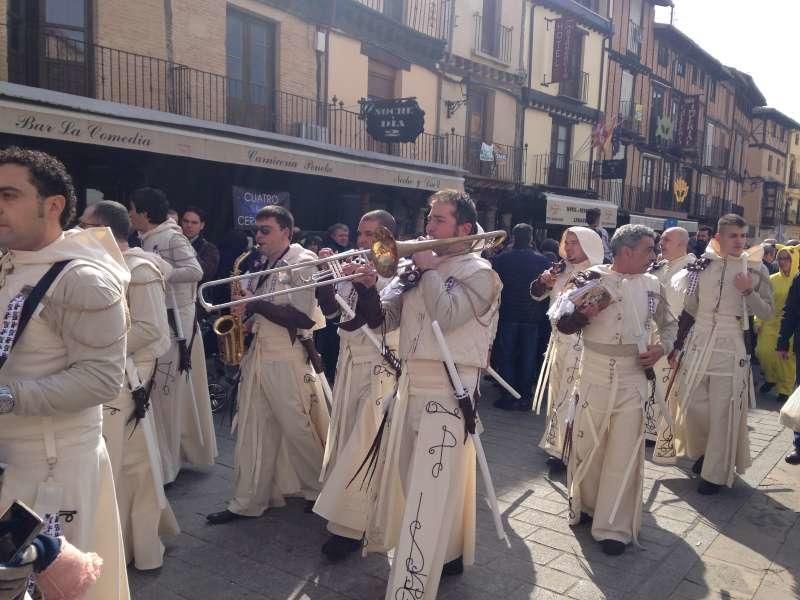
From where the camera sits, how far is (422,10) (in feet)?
55.6

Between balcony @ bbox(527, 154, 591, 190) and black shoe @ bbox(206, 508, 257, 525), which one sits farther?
balcony @ bbox(527, 154, 591, 190)

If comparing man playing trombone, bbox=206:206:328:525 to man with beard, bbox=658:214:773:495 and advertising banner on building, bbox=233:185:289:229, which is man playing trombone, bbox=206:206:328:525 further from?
advertising banner on building, bbox=233:185:289:229

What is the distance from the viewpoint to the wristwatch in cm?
205

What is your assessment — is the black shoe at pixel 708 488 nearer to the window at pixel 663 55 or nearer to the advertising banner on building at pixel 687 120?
the window at pixel 663 55

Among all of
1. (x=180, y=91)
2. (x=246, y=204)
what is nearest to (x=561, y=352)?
(x=246, y=204)

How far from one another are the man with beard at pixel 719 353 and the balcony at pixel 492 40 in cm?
1473

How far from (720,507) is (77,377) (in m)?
4.47

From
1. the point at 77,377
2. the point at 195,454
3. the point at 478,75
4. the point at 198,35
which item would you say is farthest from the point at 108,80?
the point at 478,75

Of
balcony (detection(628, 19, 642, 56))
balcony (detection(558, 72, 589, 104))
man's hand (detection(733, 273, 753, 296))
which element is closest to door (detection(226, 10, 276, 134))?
man's hand (detection(733, 273, 753, 296))

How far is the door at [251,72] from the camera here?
1252 centimetres

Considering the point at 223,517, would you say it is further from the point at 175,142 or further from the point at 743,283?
the point at 175,142

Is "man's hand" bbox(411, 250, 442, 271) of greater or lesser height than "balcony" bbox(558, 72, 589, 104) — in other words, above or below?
below

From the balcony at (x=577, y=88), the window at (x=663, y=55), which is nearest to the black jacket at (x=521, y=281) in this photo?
the balcony at (x=577, y=88)

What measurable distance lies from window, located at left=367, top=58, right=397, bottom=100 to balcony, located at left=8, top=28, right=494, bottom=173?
1.15 metres
